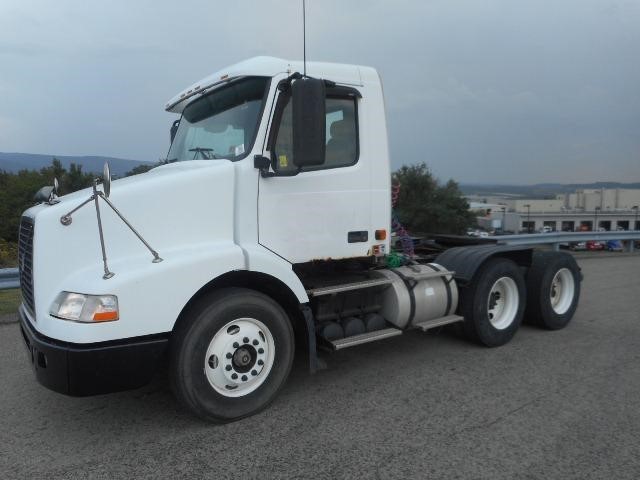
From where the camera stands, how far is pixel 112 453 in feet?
9.88

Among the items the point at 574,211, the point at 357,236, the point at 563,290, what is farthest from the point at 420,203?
the point at 357,236

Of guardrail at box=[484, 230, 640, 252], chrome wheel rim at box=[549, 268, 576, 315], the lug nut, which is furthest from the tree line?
the lug nut

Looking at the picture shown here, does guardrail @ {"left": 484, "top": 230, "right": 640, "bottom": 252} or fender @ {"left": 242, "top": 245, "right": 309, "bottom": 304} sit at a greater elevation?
fender @ {"left": 242, "top": 245, "right": 309, "bottom": 304}

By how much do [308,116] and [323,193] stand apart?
839 millimetres

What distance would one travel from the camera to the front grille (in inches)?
127

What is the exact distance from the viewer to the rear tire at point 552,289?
5715 mm

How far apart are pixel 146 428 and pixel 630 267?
37.4ft

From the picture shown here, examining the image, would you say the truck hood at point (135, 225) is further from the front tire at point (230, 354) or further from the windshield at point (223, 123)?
the front tire at point (230, 354)

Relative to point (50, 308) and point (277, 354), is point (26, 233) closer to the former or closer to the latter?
point (50, 308)

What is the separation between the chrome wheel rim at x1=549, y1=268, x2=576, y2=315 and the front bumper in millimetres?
4950

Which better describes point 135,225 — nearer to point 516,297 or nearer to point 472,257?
point 472,257

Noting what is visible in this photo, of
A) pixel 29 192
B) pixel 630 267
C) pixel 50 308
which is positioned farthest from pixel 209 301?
pixel 29 192

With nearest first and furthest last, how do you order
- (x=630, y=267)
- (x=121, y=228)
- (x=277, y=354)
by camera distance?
(x=121, y=228) < (x=277, y=354) < (x=630, y=267)

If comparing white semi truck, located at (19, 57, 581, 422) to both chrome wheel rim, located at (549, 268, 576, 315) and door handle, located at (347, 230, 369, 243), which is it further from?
chrome wheel rim, located at (549, 268, 576, 315)
